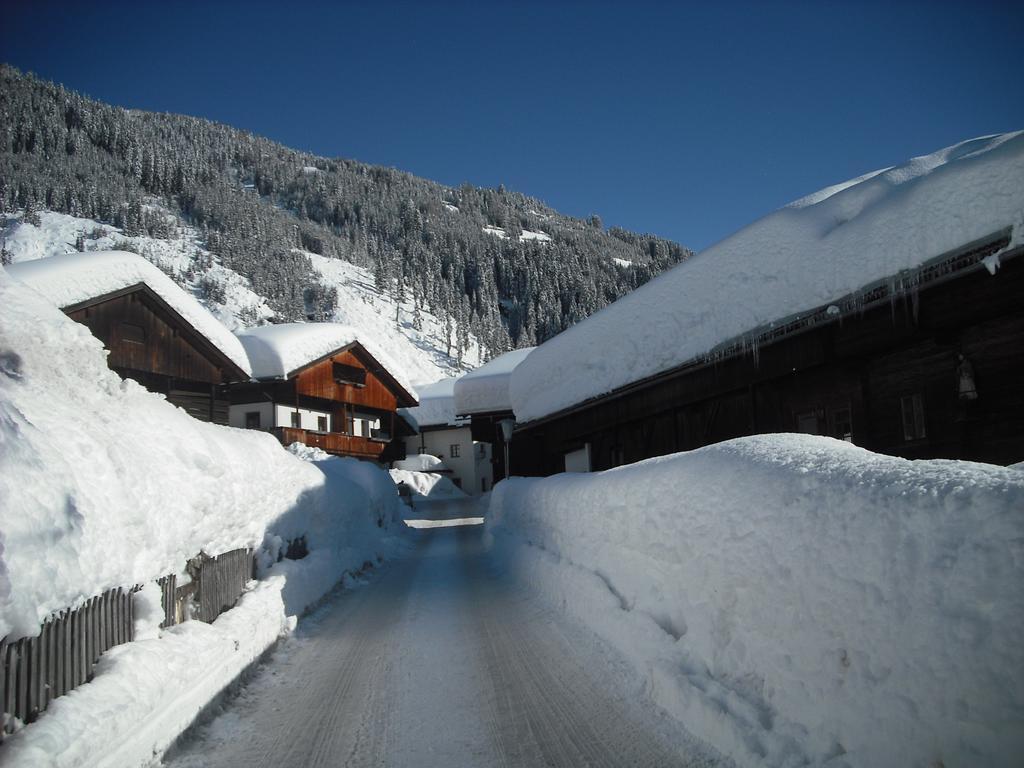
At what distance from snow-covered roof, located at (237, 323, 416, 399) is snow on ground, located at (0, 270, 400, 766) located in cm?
1972

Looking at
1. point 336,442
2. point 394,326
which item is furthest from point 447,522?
point 394,326

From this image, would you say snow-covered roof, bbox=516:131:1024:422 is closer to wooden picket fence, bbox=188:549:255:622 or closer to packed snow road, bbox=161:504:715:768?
packed snow road, bbox=161:504:715:768

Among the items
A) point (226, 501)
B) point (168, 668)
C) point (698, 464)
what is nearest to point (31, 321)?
point (226, 501)

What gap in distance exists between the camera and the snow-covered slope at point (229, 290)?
6781 centimetres

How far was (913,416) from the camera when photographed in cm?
755

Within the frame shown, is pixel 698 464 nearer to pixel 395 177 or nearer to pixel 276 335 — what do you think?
pixel 276 335

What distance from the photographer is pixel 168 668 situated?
14.4ft

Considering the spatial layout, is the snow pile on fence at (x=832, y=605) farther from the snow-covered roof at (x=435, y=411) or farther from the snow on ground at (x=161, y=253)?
the snow on ground at (x=161, y=253)

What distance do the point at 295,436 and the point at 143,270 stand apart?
10302 millimetres

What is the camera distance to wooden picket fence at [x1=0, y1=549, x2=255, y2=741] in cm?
320

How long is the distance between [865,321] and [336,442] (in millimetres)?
27301

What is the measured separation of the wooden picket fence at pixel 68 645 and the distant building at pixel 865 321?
313 inches

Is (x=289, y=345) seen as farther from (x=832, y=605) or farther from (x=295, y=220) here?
(x=295, y=220)

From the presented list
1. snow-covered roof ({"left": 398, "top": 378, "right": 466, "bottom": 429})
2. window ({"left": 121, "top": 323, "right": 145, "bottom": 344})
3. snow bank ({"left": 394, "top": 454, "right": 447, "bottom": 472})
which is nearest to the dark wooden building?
window ({"left": 121, "top": 323, "right": 145, "bottom": 344})
